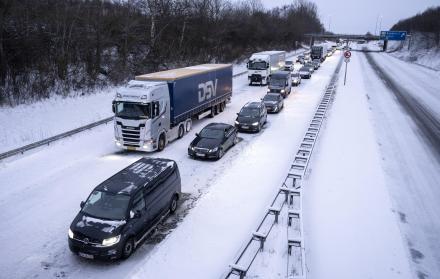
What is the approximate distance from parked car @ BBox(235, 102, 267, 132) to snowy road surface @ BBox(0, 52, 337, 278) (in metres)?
0.65

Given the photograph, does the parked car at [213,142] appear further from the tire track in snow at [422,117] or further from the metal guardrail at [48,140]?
the tire track in snow at [422,117]

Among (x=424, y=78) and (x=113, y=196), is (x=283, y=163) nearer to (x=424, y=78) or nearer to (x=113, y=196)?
(x=113, y=196)

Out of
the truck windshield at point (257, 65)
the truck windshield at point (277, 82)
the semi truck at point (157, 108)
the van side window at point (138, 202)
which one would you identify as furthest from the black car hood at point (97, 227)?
the truck windshield at point (257, 65)

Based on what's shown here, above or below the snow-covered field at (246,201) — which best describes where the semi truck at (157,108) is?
above

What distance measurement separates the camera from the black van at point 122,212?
966cm

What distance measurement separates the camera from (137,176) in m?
11.5

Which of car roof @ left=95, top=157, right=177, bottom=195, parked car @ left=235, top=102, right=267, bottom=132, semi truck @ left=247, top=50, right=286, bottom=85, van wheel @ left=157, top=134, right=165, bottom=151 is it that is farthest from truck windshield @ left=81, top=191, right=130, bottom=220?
semi truck @ left=247, top=50, right=286, bottom=85

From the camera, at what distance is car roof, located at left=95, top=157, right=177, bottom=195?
35.4 ft

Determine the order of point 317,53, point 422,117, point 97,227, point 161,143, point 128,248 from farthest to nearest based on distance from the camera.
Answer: point 317,53, point 422,117, point 161,143, point 128,248, point 97,227

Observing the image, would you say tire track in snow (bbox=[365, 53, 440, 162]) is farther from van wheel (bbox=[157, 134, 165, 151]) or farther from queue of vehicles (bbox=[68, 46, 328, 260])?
van wheel (bbox=[157, 134, 165, 151])

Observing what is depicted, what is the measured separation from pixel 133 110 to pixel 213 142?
4172 millimetres

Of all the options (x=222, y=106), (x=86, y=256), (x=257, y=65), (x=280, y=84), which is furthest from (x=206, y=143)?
(x=257, y=65)

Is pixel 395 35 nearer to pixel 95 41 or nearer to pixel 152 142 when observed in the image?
pixel 95 41

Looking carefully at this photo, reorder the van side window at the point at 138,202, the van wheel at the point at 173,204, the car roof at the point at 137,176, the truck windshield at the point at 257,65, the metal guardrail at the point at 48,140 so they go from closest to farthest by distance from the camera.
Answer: the van side window at the point at 138,202, the car roof at the point at 137,176, the van wheel at the point at 173,204, the metal guardrail at the point at 48,140, the truck windshield at the point at 257,65
